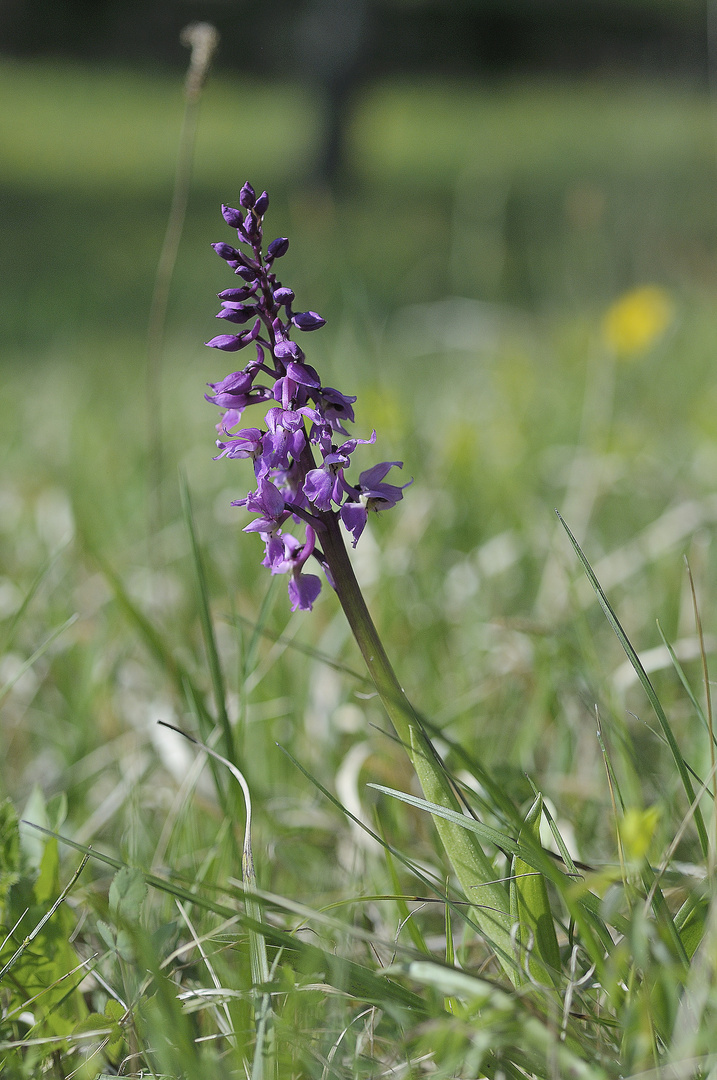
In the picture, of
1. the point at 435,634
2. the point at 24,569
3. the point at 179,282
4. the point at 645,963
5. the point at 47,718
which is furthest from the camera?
the point at 179,282

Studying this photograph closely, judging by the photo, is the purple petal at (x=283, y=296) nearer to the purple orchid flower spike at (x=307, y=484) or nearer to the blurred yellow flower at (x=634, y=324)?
the purple orchid flower spike at (x=307, y=484)

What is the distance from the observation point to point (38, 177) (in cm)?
2136

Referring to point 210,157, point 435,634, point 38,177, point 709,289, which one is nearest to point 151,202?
point 38,177

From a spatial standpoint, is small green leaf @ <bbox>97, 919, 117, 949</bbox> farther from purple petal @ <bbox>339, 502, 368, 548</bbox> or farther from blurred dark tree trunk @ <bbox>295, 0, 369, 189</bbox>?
blurred dark tree trunk @ <bbox>295, 0, 369, 189</bbox>

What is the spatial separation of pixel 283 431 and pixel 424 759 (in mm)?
390

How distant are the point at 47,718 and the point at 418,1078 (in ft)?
4.39

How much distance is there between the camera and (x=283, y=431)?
972mm

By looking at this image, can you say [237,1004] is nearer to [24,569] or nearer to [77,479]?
[24,569]

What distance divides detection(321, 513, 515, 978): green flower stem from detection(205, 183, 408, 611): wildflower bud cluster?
4 cm

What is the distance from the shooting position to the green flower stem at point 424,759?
38.4 inches

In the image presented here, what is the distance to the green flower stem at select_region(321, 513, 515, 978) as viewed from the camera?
974 millimetres

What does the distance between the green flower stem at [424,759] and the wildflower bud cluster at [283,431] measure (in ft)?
0.13

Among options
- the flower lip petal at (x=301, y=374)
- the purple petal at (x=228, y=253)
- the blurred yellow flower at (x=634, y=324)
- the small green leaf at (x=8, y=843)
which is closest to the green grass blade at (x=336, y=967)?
the small green leaf at (x=8, y=843)

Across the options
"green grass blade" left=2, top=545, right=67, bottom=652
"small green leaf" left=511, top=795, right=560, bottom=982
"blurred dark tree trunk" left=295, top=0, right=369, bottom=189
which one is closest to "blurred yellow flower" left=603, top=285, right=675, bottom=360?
"green grass blade" left=2, top=545, right=67, bottom=652
